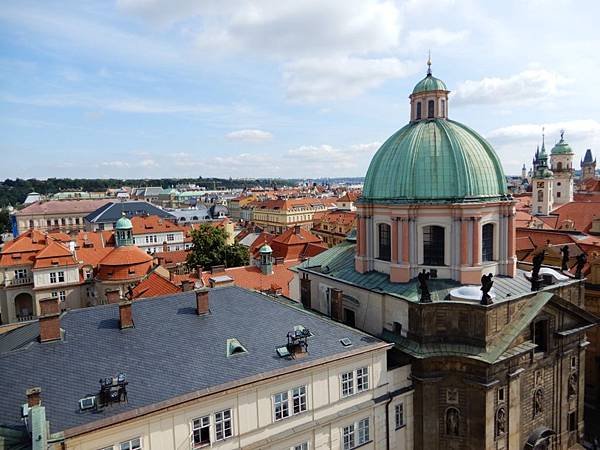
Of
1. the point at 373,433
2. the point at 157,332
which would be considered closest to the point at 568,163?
the point at 373,433

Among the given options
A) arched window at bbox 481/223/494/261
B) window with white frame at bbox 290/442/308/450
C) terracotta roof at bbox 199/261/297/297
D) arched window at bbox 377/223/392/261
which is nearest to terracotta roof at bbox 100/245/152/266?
terracotta roof at bbox 199/261/297/297

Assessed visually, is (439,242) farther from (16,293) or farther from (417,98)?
(16,293)

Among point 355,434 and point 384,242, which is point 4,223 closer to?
point 384,242

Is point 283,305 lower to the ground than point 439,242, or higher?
lower

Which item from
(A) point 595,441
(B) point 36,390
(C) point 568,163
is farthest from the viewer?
(C) point 568,163

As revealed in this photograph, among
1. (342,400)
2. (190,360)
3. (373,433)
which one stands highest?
(190,360)

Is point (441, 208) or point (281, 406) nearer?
point (281, 406)

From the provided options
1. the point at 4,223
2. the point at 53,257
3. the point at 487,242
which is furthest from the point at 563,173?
the point at 4,223
